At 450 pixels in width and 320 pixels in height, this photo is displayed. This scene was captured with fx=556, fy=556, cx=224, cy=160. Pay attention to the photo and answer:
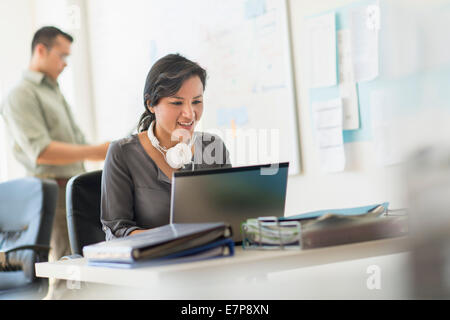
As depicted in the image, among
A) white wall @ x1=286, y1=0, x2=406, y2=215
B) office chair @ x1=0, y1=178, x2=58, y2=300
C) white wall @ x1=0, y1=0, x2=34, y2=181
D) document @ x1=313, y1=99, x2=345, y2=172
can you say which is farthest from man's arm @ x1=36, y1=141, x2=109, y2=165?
document @ x1=313, y1=99, x2=345, y2=172

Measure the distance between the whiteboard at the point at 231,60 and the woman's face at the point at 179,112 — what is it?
857mm

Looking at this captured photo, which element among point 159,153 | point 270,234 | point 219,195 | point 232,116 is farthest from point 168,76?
point 232,116

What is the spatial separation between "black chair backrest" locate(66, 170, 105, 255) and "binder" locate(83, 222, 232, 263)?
0.72 metres

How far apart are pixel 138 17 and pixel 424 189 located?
3264mm

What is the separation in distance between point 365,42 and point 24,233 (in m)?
1.63

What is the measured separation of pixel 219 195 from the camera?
103cm

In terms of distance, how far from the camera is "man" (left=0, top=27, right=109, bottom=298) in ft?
9.30

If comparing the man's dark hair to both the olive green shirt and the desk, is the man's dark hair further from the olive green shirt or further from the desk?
the desk

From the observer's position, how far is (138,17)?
3.37 metres

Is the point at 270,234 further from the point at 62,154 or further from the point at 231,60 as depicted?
the point at 62,154

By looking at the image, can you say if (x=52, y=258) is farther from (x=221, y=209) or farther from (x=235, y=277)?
(x=235, y=277)

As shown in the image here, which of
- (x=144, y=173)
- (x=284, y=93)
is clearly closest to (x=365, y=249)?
(x=144, y=173)

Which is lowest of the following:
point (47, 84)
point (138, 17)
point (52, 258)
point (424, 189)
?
point (52, 258)
